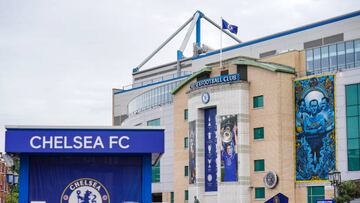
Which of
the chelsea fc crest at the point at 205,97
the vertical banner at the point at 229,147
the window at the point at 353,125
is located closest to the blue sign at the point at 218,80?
the chelsea fc crest at the point at 205,97

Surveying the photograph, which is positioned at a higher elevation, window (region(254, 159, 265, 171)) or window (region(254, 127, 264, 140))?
window (region(254, 127, 264, 140))

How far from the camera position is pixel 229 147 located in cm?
7044

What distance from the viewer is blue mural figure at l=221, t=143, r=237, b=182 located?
69.6 meters

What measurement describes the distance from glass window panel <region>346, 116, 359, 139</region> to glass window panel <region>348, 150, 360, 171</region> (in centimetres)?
149

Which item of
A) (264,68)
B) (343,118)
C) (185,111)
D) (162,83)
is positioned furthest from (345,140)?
(162,83)

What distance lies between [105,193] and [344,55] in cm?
4705

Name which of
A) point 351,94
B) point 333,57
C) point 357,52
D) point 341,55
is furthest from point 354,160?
point 333,57

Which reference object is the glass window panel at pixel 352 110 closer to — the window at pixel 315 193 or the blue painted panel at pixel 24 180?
the window at pixel 315 193

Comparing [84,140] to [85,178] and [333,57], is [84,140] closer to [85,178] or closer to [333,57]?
[85,178]

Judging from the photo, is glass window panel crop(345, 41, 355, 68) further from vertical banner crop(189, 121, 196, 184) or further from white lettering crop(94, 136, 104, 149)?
white lettering crop(94, 136, 104, 149)

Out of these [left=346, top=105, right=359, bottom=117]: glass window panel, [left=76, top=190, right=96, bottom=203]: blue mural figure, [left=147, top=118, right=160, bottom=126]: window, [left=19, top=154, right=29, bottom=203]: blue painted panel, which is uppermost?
[left=147, top=118, right=160, bottom=126]: window

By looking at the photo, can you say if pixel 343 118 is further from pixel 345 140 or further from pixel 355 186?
pixel 355 186

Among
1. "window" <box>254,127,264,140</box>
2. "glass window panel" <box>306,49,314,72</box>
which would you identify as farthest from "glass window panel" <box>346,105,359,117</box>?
"window" <box>254,127,264,140</box>

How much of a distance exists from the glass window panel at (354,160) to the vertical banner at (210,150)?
15.6 metres
